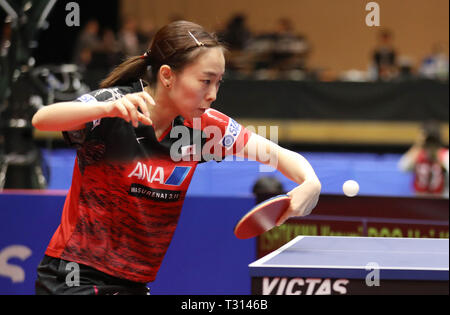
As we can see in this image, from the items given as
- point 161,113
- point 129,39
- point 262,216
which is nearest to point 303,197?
point 262,216

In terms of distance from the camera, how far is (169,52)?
1955 millimetres

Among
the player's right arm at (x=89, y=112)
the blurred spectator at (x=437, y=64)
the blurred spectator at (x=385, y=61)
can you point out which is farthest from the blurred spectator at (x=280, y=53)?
the player's right arm at (x=89, y=112)

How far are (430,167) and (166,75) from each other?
5373mm

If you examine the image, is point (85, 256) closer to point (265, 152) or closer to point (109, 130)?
point (109, 130)

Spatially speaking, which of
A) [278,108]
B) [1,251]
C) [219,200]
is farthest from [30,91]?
[278,108]

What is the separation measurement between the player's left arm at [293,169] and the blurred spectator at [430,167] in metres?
4.64

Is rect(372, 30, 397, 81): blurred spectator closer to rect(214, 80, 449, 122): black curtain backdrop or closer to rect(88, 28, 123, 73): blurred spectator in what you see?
rect(214, 80, 449, 122): black curtain backdrop

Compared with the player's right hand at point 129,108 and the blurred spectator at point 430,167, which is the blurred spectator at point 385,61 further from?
the player's right hand at point 129,108

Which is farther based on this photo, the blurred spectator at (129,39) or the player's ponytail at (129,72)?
the blurred spectator at (129,39)

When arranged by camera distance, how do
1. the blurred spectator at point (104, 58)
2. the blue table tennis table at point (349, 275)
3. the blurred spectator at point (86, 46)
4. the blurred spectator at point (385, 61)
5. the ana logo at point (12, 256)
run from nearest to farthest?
the blue table tennis table at point (349, 275) → the ana logo at point (12, 256) → the blurred spectator at point (104, 58) → the blurred spectator at point (385, 61) → the blurred spectator at point (86, 46)

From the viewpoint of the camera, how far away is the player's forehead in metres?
1.89

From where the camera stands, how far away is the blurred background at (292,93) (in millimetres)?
4590

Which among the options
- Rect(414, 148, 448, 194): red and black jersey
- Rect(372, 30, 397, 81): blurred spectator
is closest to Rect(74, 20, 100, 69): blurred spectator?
Rect(372, 30, 397, 81): blurred spectator

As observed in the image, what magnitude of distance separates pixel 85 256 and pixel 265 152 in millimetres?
594
